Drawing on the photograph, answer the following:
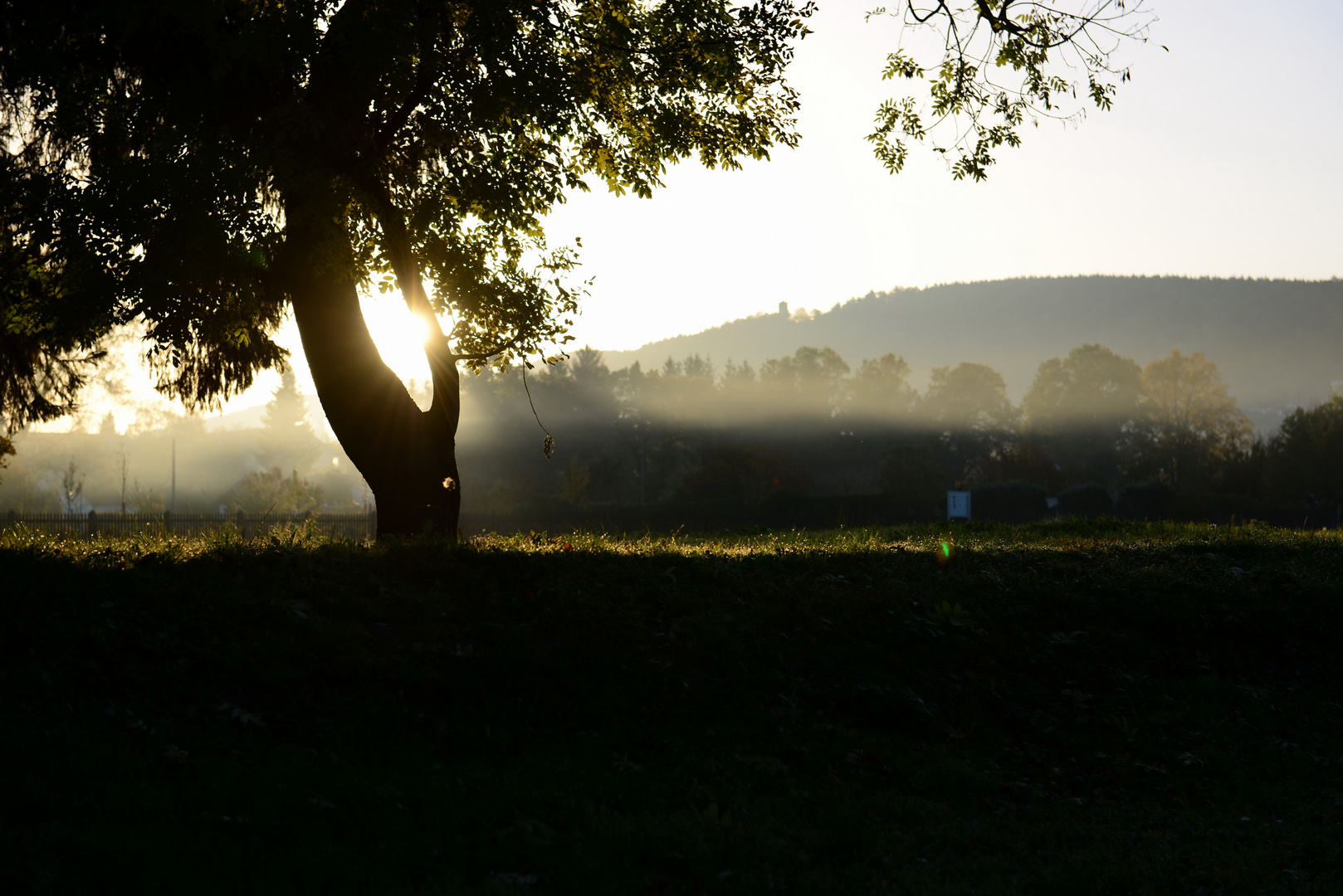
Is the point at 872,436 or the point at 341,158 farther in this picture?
the point at 872,436

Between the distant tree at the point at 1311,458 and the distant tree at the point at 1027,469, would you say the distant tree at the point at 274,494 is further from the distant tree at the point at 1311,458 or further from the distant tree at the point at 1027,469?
the distant tree at the point at 1311,458

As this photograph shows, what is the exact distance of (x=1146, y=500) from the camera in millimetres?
51125

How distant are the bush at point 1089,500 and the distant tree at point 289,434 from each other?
8410cm

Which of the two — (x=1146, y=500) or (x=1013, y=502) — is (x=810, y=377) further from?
(x=1146, y=500)

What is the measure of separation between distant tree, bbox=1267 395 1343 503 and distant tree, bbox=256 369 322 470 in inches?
3693

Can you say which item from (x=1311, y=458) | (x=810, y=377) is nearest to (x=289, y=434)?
(x=810, y=377)

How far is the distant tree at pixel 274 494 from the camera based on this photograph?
5709 centimetres

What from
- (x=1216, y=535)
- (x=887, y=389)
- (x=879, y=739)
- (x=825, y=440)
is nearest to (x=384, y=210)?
(x=879, y=739)

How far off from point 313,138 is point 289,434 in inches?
4236

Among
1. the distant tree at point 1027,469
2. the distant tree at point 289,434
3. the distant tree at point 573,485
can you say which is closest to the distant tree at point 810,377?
the distant tree at point 1027,469

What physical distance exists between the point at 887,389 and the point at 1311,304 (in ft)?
470

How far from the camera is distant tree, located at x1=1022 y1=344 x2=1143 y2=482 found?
8325 cm

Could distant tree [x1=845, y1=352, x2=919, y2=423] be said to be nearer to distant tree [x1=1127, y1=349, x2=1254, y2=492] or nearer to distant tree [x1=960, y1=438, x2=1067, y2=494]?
distant tree [x1=1127, y1=349, x2=1254, y2=492]

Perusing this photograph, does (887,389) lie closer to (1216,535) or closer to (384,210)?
(1216,535)
